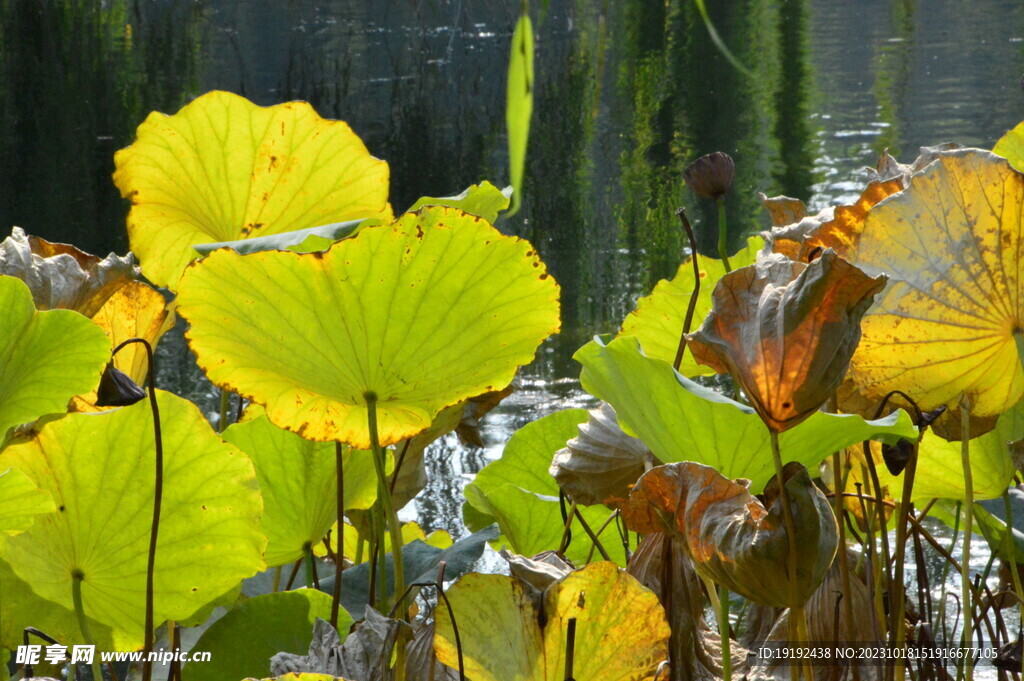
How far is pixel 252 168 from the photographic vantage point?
564 mm

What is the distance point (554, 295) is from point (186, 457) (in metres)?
0.15

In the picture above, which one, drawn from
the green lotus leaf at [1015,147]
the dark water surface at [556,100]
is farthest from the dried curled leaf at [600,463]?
the dark water surface at [556,100]

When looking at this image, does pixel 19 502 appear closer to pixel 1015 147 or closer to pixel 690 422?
pixel 690 422

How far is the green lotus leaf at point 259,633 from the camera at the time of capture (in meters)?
0.46

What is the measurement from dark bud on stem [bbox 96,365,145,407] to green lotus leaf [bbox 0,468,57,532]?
0.15ft

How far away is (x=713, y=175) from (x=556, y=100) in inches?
235

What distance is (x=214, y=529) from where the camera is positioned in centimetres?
44

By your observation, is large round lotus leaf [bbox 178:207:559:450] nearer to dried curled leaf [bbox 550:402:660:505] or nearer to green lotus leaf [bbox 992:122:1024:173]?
dried curled leaf [bbox 550:402:660:505]

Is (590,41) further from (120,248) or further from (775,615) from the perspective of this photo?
(775,615)

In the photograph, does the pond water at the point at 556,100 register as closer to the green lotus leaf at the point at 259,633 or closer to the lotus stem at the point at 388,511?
the lotus stem at the point at 388,511

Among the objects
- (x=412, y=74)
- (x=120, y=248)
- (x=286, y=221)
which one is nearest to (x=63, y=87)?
(x=412, y=74)

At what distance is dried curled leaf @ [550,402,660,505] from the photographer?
1.52 ft

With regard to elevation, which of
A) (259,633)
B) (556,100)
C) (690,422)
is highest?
(690,422)

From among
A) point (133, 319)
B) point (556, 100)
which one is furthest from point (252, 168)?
point (556, 100)
